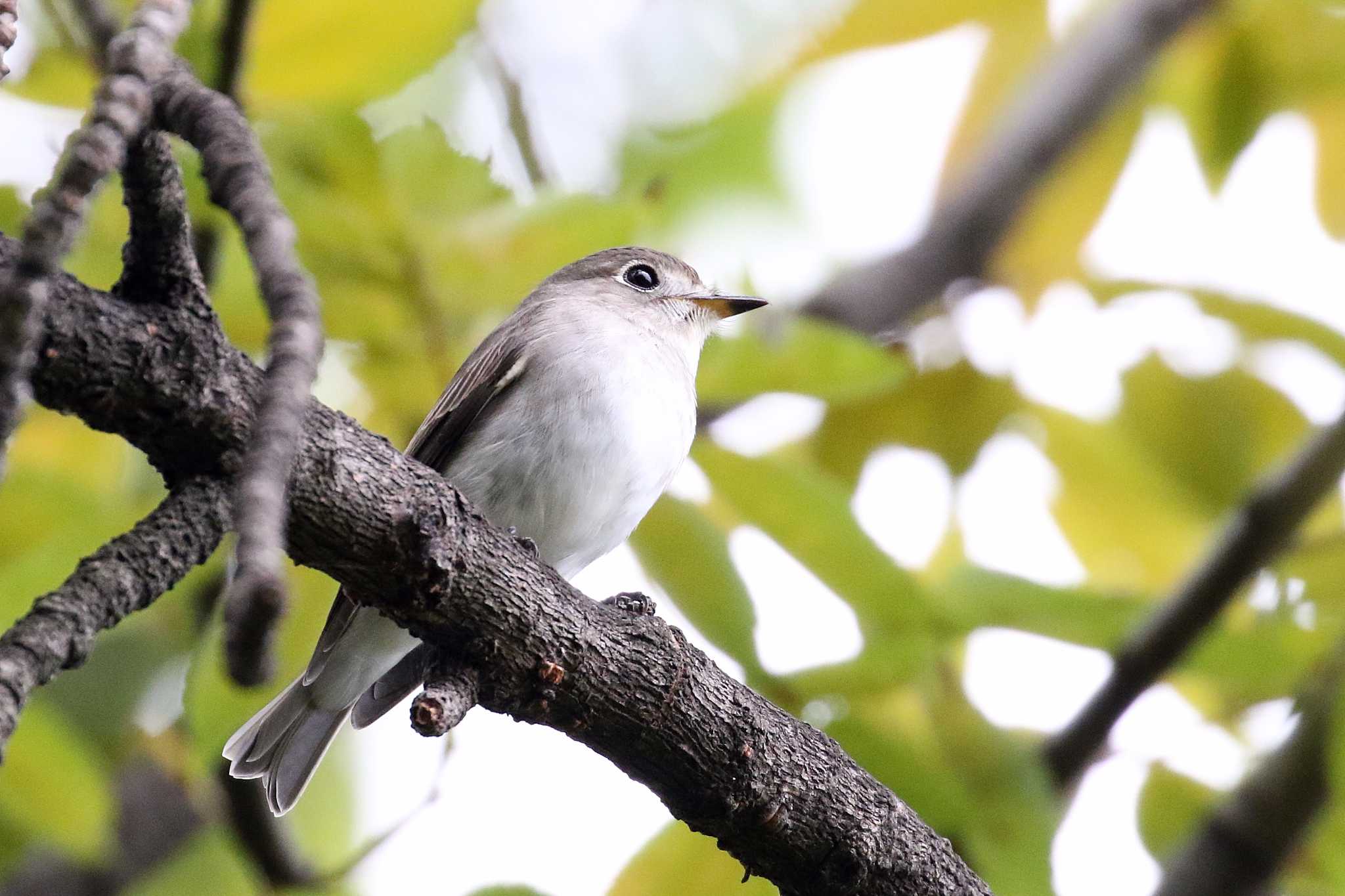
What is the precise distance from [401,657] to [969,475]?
184 cm

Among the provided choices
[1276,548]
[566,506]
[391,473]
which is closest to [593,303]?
[566,506]

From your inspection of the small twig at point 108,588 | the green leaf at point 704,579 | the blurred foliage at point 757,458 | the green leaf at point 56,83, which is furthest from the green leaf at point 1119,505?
the small twig at point 108,588

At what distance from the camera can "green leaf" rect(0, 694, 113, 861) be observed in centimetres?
322

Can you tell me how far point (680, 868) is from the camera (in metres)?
3.12

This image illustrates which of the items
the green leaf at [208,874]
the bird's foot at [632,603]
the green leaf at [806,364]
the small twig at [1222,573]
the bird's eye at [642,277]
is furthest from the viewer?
the bird's eye at [642,277]

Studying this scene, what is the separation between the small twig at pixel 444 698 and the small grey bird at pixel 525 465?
3.68 ft

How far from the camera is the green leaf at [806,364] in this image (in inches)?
136

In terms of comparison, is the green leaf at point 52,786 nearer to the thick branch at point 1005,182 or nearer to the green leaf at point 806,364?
the green leaf at point 806,364

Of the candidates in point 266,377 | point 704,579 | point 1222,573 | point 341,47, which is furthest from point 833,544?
point 266,377

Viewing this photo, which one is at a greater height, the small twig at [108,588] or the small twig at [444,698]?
the small twig at [444,698]

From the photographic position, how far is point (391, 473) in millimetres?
2242

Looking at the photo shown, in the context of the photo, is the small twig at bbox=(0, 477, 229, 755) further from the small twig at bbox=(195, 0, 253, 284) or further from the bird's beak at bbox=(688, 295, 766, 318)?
the bird's beak at bbox=(688, 295, 766, 318)

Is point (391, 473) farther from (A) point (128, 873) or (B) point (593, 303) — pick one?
(A) point (128, 873)

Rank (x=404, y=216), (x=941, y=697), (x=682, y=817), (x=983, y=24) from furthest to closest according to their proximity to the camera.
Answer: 1. (x=983, y=24)
2. (x=941, y=697)
3. (x=404, y=216)
4. (x=682, y=817)
